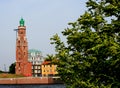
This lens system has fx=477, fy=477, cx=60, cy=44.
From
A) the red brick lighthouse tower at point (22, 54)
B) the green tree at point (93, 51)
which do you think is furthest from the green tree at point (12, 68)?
the green tree at point (93, 51)

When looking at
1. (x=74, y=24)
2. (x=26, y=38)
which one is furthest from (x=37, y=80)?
(x=74, y=24)

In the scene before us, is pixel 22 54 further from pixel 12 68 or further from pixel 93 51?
pixel 93 51

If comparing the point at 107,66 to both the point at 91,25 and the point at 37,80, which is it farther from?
the point at 37,80

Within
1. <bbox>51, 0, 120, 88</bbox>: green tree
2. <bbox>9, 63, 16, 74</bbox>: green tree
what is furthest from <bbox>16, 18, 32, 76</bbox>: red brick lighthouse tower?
<bbox>51, 0, 120, 88</bbox>: green tree

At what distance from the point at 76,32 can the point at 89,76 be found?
1.48 metres

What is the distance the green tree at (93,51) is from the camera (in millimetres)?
13375

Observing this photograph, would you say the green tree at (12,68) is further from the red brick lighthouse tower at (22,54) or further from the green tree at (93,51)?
the green tree at (93,51)

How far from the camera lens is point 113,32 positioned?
13836 millimetres

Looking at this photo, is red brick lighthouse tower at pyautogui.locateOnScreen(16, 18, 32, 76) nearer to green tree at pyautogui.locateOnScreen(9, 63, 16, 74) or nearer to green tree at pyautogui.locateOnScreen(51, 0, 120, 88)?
green tree at pyautogui.locateOnScreen(9, 63, 16, 74)

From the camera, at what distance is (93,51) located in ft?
44.5

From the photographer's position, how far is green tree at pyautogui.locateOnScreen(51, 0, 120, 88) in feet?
43.9

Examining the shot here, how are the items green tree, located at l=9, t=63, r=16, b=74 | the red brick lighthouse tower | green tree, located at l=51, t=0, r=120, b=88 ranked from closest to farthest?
green tree, located at l=51, t=0, r=120, b=88 → the red brick lighthouse tower → green tree, located at l=9, t=63, r=16, b=74

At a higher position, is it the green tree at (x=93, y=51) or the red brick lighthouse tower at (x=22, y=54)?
the red brick lighthouse tower at (x=22, y=54)

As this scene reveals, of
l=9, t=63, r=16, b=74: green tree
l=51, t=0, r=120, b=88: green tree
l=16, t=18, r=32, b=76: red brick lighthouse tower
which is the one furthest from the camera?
l=9, t=63, r=16, b=74: green tree
